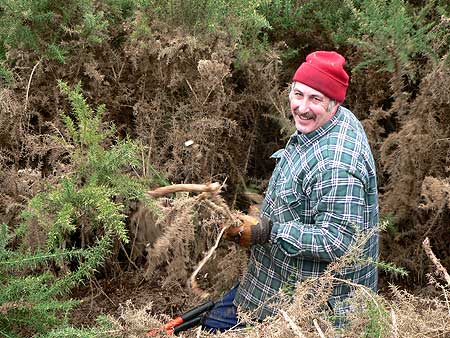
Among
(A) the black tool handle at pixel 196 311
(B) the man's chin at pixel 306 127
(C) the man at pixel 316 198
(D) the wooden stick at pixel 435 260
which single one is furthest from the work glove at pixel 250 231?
(D) the wooden stick at pixel 435 260

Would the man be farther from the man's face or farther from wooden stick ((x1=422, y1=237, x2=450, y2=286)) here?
wooden stick ((x1=422, y1=237, x2=450, y2=286))

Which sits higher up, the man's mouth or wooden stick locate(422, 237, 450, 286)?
the man's mouth

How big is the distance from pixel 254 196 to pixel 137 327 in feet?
5.92

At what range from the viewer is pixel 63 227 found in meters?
2.43

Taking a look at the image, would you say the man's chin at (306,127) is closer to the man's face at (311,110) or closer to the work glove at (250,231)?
the man's face at (311,110)

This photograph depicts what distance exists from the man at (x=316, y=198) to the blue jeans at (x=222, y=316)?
0.15 metres

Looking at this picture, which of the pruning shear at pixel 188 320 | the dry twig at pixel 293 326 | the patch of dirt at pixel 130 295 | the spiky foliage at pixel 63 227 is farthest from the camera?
the patch of dirt at pixel 130 295

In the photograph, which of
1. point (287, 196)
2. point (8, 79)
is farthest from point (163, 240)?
point (8, 79)

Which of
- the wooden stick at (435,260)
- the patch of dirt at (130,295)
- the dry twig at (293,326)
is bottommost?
the patch of dirt at (130,295)

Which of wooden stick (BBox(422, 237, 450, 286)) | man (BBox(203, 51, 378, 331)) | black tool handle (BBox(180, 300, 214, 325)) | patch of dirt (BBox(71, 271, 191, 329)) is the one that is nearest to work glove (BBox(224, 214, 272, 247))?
man (BBox(203, 51, 378, 331))

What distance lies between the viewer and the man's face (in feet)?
8.02

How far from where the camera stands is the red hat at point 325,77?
95.7 inches

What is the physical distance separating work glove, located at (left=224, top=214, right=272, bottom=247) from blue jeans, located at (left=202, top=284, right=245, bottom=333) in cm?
49

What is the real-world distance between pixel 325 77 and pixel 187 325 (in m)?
1.25
